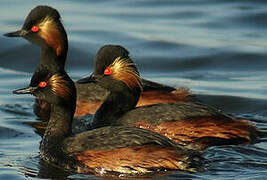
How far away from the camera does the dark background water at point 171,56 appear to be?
35.3 feet

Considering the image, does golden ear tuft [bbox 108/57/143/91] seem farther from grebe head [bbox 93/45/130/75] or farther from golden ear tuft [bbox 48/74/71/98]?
golden ear tuft [bbox 48/74/71/98]

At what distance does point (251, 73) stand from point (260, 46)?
1.90 meters

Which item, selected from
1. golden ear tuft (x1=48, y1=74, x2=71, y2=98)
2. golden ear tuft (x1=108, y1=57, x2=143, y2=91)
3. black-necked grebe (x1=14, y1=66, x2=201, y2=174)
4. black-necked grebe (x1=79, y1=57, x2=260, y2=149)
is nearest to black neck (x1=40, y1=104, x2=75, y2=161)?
black-necked grebe (x1=14, y1=66, x2=201, y2=174)

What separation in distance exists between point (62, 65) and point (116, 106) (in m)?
2.21

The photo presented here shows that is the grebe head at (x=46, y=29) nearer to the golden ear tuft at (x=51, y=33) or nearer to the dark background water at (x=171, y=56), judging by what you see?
the golden ear tuft at (x=51, y=33)

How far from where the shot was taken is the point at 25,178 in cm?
991

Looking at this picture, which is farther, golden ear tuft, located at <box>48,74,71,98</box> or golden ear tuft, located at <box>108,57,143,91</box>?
golden ear tuft, located at <box>108,57,143,91</box>

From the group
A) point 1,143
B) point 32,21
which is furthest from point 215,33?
point 1,143

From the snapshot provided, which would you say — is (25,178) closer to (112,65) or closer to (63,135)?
(63,135)

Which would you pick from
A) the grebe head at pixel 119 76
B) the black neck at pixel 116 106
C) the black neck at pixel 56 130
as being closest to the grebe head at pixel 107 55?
the grebe head at pixel 119 76

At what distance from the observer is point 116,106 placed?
12.2 metres

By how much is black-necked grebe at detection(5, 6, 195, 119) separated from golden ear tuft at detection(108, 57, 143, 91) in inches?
39.2

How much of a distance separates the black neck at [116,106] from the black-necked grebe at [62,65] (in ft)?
3.19

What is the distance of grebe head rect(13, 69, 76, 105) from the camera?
1063 centimetres
